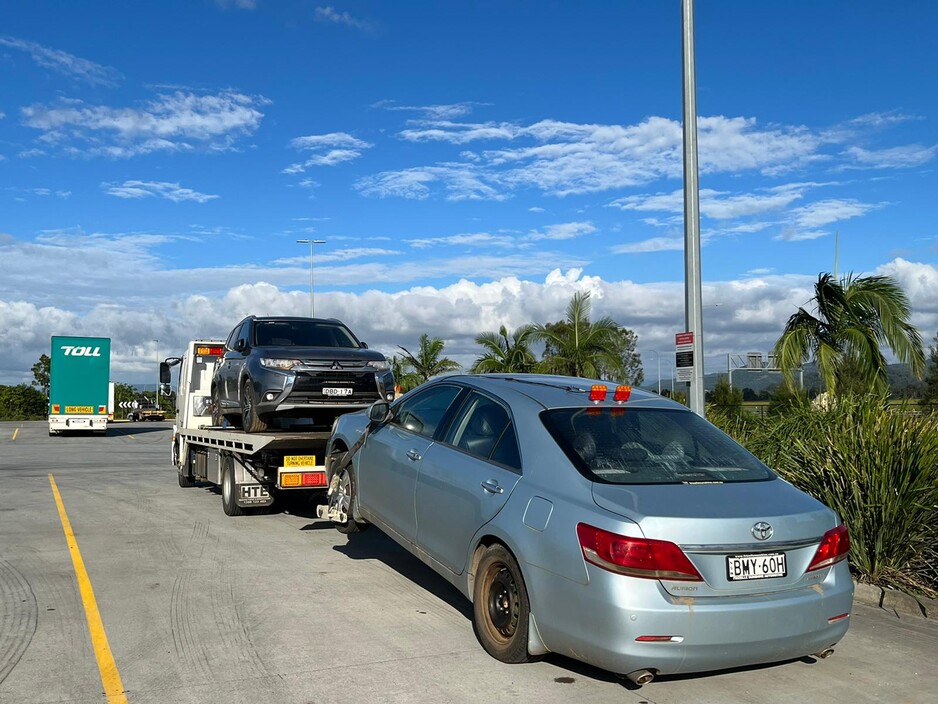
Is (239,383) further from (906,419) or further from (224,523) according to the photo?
(906,419)

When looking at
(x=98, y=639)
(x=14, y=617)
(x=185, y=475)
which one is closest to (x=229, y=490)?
(x=185, y=475)

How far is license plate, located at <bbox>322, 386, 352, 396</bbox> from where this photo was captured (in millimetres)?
10586

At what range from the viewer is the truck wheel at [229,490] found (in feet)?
35.3

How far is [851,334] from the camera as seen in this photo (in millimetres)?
12477

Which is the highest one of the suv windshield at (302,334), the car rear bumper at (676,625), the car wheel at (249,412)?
the suv windshield at (302,334)

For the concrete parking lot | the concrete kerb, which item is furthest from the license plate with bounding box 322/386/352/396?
the concrete kerb

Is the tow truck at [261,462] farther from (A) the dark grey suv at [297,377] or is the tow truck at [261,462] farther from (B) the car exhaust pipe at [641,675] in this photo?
(B) the car exhaust pipe at [641,675]

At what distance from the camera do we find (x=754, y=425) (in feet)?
34.2

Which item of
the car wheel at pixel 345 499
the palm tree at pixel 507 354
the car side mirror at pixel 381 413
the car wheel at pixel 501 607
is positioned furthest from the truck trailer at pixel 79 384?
the car wheel at pixel 501 607

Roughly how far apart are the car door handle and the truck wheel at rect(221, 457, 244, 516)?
6.14 meters

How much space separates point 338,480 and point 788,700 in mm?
4444

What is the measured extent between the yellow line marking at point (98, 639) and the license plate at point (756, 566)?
3.21 meters

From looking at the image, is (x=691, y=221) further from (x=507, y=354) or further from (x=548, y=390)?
(x=507, y=354)

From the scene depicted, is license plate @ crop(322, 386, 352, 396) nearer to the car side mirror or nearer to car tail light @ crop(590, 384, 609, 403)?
the car side mirror
